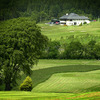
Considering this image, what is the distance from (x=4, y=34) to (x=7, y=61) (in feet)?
14.0

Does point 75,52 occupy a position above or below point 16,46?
below

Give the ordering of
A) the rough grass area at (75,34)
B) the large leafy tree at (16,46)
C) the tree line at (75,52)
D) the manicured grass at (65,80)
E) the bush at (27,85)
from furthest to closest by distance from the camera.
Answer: the rough grass area at (75,34)
the tree line at (75,52)
the manicured grass at (65,80)
the large leafy tree at (16,46)
the bush at (27,85)

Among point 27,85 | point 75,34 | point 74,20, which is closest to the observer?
point 27,85

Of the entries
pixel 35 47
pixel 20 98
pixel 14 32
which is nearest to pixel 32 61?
pixel 35 47

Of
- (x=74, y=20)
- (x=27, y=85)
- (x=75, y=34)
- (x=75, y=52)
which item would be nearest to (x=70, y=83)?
(x=27, y=85)

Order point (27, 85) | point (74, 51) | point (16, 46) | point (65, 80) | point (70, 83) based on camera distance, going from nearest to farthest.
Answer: point (27, 85), point (16, 46), point (70, 83), point (65, 80), point (74, 51)

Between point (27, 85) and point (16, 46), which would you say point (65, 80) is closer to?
point (27, 85)

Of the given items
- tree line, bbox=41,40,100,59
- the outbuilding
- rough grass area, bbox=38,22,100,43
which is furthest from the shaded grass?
the outbuilding

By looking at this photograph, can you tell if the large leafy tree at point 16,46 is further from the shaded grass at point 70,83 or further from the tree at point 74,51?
the tree at point 74,51

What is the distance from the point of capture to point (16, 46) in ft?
137

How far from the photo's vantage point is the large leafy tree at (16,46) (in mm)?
39969

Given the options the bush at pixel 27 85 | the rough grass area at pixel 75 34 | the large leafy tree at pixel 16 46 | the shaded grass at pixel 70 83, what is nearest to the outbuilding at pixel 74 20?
the rough grass area at pixel 75 34

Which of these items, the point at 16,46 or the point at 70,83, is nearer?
the point at 16,46

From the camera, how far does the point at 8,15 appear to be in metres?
136
